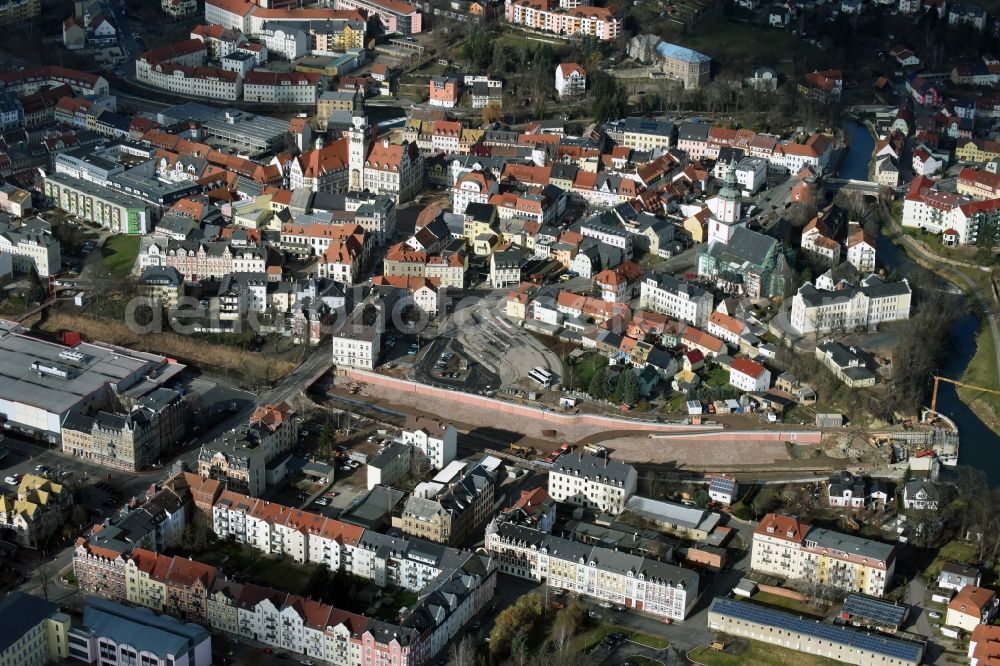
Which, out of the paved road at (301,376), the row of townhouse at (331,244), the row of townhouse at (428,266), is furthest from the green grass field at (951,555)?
the row of townhouse at (331,244)

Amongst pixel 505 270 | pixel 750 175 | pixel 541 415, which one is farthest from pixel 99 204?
pixel 750 175

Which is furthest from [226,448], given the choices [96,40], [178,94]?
[96,40]

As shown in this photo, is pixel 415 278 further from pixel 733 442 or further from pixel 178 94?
pixel 178 94

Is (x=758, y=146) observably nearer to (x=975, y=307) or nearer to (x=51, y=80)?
(x=975, y=307)

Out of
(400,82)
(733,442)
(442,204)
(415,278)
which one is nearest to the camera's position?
(733,442)

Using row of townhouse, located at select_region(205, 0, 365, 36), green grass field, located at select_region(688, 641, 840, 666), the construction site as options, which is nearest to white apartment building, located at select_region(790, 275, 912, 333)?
the construction site

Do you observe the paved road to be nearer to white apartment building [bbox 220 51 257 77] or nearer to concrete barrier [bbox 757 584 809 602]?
concrete barrier [bbox 757 584 809 602]

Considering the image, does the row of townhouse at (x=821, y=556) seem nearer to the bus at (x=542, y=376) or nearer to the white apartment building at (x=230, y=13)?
the bus at (x=542, y=376)
